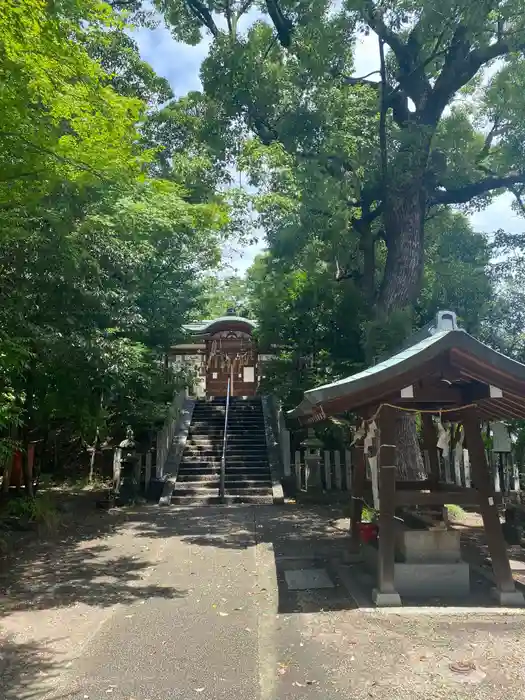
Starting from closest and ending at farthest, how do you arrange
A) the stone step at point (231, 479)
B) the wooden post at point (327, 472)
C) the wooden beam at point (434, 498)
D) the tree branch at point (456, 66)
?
the wooden beam at point (434, 498)
the tree branch at point (456, 66)
the stone step at point (231, 479)
the wooden post at point (327, 472)

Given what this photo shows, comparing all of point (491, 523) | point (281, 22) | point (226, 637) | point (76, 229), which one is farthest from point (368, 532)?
point (281, 22)

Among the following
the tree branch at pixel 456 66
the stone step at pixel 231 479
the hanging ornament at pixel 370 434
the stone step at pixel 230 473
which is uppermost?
the tree branch at pixel 456 66

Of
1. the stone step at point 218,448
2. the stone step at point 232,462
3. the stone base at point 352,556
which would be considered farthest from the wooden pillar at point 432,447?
the stone step at point 218,448

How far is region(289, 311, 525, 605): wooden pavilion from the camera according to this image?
569cm

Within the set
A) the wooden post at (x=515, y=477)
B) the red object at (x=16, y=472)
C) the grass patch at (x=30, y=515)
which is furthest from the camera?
the wooden post at (x=515, y=477)

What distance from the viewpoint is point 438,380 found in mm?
6363

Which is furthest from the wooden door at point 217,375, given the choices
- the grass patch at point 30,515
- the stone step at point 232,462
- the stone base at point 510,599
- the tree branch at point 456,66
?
the stone base at point 510,599

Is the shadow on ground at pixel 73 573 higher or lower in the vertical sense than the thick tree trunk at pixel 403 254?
lower

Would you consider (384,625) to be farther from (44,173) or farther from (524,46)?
(524,46)

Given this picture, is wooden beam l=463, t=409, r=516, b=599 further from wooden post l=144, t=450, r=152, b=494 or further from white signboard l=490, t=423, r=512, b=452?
wooden post l=144, t=450, r=152, b=494

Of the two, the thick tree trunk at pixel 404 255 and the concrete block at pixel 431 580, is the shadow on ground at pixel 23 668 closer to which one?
the concrete block at pixel 431 580

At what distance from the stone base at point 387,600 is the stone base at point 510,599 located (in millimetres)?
1113

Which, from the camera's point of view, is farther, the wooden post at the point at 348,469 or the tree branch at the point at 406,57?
the wooden post at the point at 348,469

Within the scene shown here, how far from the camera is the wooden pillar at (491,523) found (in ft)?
18.9
